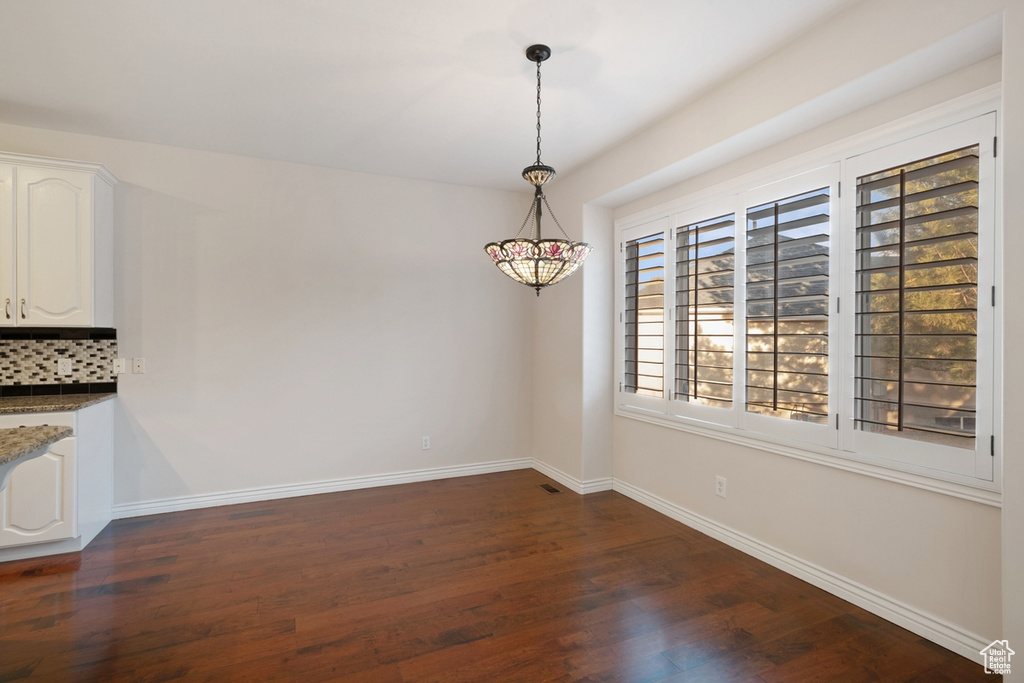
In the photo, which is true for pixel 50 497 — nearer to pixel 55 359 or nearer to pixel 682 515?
pixel 55 359

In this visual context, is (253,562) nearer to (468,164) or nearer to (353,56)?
(353,56)

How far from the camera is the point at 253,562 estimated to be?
3037 mm

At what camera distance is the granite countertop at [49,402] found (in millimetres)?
2990

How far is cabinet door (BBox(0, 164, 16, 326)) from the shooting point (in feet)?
10.4

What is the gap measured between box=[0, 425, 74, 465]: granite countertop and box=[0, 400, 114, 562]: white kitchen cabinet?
60.2 inches

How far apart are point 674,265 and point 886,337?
157 centimetres

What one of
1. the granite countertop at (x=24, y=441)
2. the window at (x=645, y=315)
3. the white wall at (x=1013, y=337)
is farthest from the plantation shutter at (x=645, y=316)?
the granite countertop at (x=24, y=441)

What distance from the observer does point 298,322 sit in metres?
4.26

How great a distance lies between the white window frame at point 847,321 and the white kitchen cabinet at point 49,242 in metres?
4.06

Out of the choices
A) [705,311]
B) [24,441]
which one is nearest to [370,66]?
[24,441]

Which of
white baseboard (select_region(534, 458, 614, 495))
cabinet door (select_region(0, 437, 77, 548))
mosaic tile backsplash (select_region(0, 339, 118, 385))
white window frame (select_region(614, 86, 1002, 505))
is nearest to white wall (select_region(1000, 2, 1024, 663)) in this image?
white window frame (select_region(614, 86, 1002, 505))

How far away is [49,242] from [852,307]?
4862 mm

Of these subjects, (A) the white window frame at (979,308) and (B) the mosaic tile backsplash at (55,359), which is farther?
(B) the mosaic tile backsplash at (55,359)

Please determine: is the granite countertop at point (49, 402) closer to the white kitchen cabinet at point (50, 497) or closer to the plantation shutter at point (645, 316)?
the white kitchen cabinet at point (50, 497)
